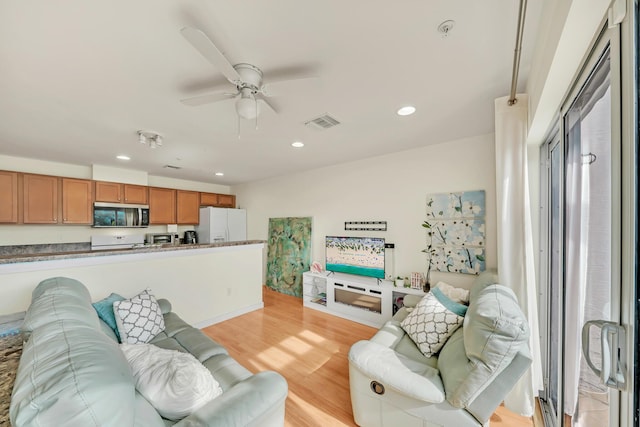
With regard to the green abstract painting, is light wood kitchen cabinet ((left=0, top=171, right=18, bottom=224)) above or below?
above

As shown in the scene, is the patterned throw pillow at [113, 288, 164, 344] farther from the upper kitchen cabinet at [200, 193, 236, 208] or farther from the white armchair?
the upper kitchen cabinet at [200, 193, 236, 208]

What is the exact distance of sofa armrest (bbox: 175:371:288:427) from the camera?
3.33 ft

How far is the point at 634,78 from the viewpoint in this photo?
0.67 m

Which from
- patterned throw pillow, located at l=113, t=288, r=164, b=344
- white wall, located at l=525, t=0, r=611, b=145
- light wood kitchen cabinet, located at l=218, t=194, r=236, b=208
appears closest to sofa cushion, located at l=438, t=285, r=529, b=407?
white wall, located at l=525, t=0, r=611, b=145

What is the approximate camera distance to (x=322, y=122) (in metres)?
2.36

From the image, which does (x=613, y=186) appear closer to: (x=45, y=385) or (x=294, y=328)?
(x=45, y=385)

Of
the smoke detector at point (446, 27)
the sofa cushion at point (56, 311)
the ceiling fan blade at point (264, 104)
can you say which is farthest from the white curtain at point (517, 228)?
the sofa cushion at point (56, 311)

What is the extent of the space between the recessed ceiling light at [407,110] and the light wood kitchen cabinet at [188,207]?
15.5 ft

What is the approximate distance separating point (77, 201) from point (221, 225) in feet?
7.49

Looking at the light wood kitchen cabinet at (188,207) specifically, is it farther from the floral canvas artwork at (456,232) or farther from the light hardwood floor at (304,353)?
the floral canvas artwork at (456,232)

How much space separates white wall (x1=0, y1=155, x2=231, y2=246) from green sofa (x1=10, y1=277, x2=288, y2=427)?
3.58 m

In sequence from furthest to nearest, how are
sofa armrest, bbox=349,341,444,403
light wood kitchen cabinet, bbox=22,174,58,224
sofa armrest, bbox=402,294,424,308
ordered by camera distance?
light wood kitchen cabinet, bbox=22,174,58,224 → sofa armrest, bbox=402,294,424,308 → sofa armrest, bbox=349,341,444,403

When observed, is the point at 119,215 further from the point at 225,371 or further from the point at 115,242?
the point at 225,371

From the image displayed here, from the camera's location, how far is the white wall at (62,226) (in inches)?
137
